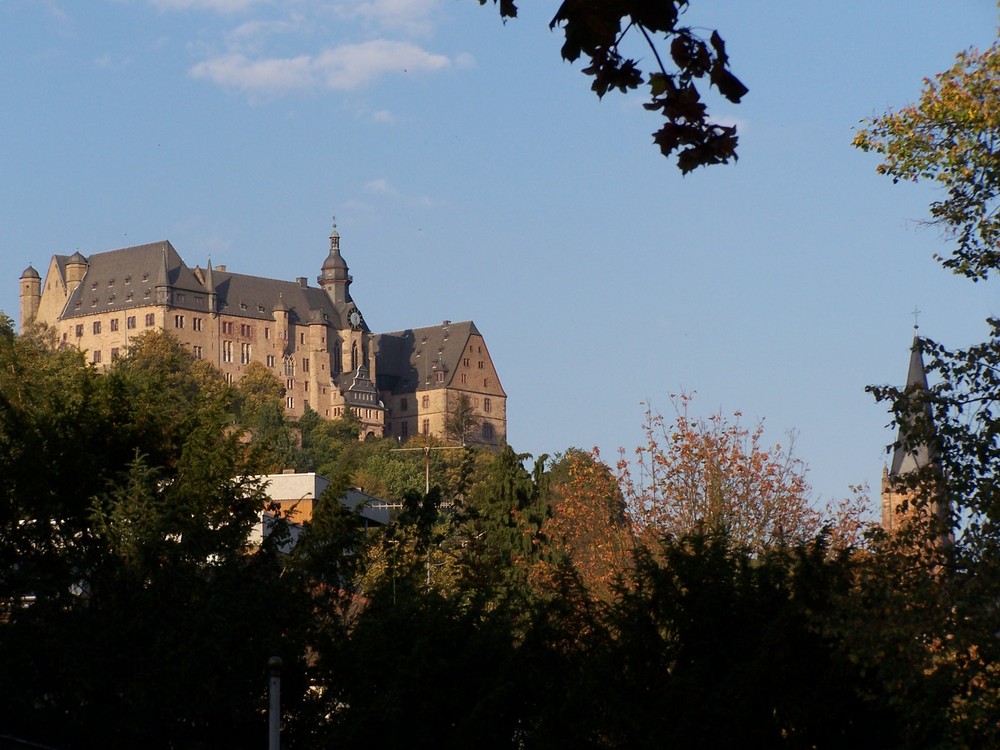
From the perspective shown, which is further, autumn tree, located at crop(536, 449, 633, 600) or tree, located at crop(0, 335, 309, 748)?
autumn tree, located at crop(536, 449, 633, 600)

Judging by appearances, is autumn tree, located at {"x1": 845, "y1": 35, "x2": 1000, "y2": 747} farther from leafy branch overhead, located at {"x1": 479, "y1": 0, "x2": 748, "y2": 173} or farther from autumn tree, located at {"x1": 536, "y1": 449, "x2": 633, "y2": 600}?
autumn tree, located at {"x1": 536, "y1": 449, "x2": 633, "y2": 600}

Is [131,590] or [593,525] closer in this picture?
[131,590]

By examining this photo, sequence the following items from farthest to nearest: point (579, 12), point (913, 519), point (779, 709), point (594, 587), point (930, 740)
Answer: point (594, 587) → point (779, 709) → point (930, 740) → point (913, 519) → point (579, 12)

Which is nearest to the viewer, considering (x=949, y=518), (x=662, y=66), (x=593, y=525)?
(x=662, y=66)

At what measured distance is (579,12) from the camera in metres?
7.41

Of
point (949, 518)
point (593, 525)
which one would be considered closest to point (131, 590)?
point (949, 518)

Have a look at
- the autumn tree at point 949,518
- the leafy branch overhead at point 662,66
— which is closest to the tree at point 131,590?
the autumn tree at point 949,518

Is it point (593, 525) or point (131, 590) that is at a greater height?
point (593, 525)

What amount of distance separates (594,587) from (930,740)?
1777cm

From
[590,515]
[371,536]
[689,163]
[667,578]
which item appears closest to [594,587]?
[590,515]

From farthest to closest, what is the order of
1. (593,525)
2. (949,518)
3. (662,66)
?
(593,525)
(949,518)
(662,66)

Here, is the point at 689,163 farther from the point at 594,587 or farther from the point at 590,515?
the point at 590,515

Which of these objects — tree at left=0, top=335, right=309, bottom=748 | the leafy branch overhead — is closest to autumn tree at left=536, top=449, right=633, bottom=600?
tree at left=0, top=335, right=309, bottom=748

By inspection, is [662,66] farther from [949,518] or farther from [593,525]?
[593,525]
